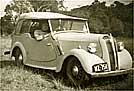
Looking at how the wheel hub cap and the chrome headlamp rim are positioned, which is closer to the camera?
the wheel hub cap

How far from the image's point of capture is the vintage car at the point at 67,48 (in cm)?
241

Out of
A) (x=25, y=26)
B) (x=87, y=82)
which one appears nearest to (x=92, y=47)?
(x=87, y=82)

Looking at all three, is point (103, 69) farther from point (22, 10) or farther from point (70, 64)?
point (22, 10)

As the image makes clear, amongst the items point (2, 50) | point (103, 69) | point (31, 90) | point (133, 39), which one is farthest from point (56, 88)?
point (133, 39)

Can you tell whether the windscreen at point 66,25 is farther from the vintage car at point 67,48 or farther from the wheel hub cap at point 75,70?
the wheel hub cap at point 75,70

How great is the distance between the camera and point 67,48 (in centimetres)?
255

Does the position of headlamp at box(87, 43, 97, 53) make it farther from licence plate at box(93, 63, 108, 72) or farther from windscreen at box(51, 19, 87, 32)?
windscreen at box(51, 19, 87, 32)

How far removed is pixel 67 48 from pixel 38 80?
367 millimetres

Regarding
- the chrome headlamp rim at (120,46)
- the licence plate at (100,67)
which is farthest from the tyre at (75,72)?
the chrome headlamp rim at (120,46)

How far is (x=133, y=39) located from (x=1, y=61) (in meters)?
1.19

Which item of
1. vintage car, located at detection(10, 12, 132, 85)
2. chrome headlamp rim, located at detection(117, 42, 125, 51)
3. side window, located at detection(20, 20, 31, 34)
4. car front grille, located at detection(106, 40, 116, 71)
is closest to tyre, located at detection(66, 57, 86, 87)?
vintage car, located at detection(10, 12, 132, 85)

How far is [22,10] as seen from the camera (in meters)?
2.55

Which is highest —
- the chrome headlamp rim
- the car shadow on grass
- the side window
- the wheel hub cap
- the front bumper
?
the side window

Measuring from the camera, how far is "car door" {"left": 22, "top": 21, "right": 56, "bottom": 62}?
8.48 feet
